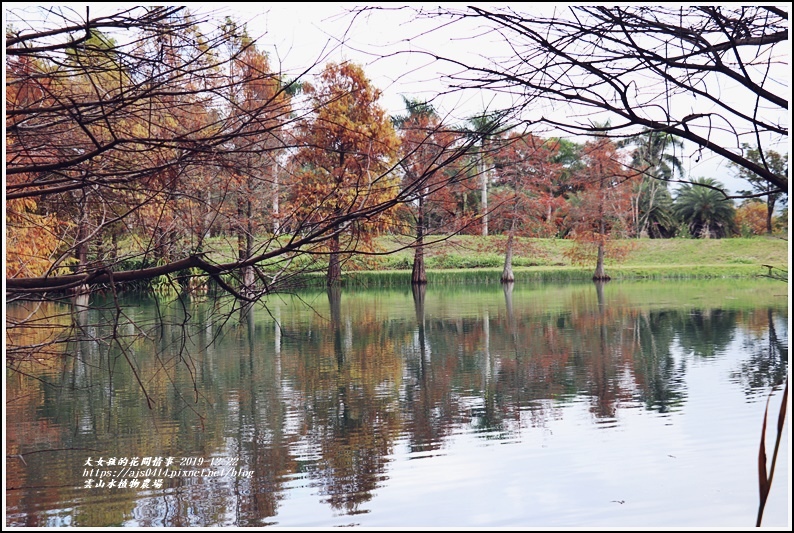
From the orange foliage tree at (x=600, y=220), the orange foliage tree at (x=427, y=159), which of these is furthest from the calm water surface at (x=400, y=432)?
the orange foliage tree at (x=600, y=220)

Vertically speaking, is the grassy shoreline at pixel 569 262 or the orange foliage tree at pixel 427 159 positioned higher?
the orange foliage tree at pixel 427 159

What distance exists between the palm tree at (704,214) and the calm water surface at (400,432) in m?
24.0

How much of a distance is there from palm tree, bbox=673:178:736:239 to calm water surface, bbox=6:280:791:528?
24029 millimetres

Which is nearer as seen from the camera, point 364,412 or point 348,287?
point 364,412

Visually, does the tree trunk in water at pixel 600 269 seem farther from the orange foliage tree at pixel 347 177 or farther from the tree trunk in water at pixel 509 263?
the orange foliage tree at pixel 347 177

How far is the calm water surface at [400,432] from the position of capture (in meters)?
4.24

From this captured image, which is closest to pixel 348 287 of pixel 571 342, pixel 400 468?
pixel 571 342

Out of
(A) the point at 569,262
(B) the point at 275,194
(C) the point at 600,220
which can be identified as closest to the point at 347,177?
(B) the point at 275,194

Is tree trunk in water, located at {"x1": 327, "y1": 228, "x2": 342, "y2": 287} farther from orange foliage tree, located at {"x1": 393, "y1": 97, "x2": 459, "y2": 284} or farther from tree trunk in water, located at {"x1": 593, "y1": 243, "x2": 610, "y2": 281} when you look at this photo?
tree trunk in water, located at {"x1": 593, "y1": 243, "x2": 610, "y2": 281}

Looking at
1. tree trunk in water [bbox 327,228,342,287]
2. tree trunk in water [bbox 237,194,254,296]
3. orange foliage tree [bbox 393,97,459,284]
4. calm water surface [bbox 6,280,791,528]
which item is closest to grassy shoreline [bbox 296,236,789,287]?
calm water surface [bbox 6,280,791,528]

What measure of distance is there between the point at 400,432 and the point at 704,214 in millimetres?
32249

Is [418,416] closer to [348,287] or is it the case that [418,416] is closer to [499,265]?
[348,287]

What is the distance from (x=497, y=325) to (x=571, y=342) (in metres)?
2.48

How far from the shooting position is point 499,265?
32.8 m
